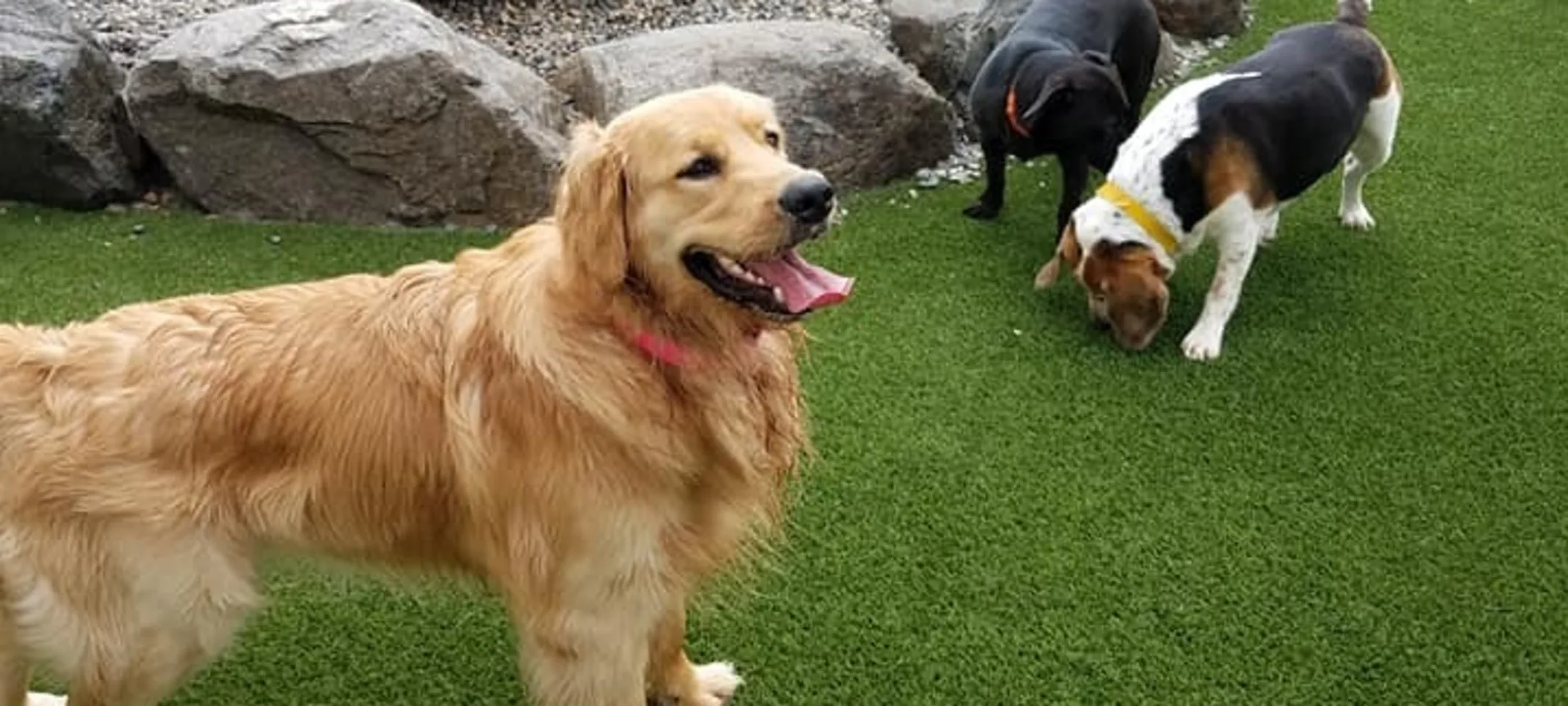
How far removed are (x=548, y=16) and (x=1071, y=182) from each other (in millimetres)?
2293

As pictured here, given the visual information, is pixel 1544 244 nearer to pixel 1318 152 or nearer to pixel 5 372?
pixel 1318 152

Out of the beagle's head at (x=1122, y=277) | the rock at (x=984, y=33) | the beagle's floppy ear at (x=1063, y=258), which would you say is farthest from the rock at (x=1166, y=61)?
the beagle's head at (x=1122, y=277)

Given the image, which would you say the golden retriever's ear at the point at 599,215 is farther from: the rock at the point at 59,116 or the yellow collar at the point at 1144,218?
the rock at the point at 59,116

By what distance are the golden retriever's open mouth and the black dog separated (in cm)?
246

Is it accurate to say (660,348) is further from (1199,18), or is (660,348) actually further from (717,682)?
(1199,18)

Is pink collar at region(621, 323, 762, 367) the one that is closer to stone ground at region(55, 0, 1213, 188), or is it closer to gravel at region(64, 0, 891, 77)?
stone ground at region(55, 0, 1213, 188)

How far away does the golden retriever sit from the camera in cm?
215

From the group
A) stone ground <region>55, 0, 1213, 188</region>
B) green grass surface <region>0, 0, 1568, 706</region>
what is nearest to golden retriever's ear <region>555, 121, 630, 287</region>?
green grass surface <region>0, 0, 1568, 706</region>

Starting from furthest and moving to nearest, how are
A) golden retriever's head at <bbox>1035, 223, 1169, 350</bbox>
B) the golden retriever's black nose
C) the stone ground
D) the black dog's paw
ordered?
the stone ground < the black dog's paw < golden retriever's head at <bbox>1035, 223, 1169, 350</bbox> < the golden retriever's black nose

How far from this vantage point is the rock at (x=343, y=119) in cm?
440

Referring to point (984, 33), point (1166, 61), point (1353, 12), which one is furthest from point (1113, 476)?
point (1166, 61)

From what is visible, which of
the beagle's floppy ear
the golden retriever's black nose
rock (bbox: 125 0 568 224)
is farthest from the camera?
rock (bbox: 125 0 568 224)

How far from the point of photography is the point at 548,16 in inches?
228

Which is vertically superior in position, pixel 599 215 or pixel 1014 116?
pixel 599 215
